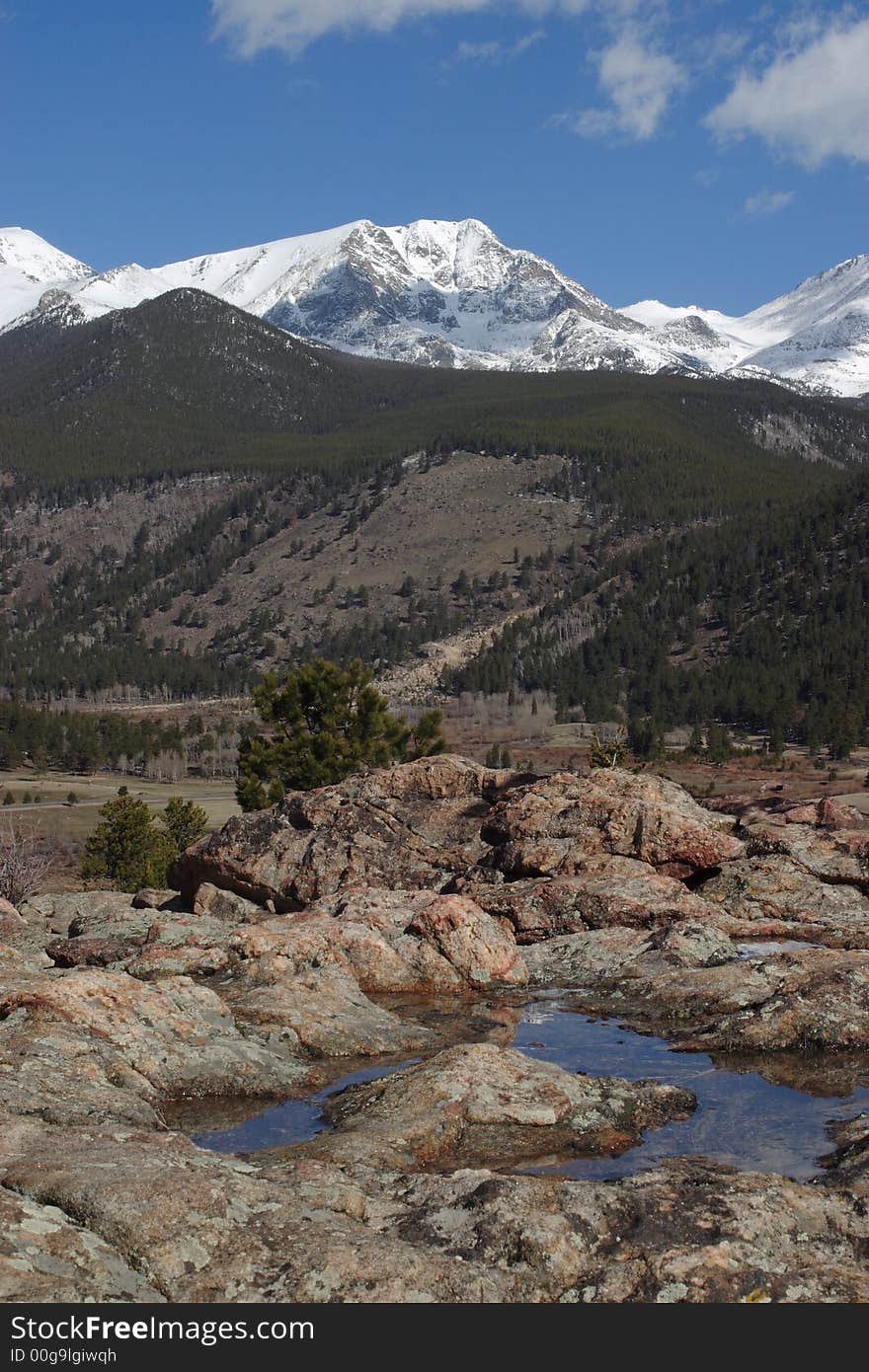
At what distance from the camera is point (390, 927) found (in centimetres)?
2209

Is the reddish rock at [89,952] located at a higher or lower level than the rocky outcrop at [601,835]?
lower

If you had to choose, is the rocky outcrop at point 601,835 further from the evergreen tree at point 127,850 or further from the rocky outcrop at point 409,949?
the evergreen tree at point 127,850

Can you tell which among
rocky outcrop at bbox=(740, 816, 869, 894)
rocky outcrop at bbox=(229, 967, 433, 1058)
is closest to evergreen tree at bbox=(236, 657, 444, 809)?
rocky outcrop at bbox=(740, 816, 869, 894)

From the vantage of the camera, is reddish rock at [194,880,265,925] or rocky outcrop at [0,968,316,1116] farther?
reddish rock at [194,880,265,925]

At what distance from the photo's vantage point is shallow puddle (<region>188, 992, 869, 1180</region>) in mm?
12367

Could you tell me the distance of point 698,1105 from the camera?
1397cm

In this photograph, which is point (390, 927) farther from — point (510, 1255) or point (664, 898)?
point (510, 1255)

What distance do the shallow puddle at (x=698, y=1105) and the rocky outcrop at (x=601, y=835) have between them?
8.50 metres

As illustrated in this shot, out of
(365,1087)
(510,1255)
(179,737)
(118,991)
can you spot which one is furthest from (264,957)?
(179,737)

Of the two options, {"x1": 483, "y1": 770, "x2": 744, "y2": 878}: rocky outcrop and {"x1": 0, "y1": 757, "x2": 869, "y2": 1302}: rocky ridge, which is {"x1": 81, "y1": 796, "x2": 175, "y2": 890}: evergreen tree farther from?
{"x1": 483, "y1": 770, "x2": 744, "y2": 878}: rocky outcrop

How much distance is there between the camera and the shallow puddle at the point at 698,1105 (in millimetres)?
12367

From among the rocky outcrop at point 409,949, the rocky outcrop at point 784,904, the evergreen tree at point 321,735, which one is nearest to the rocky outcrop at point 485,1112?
the rocky outcrop at point 409,949

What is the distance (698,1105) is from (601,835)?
13.0 meters

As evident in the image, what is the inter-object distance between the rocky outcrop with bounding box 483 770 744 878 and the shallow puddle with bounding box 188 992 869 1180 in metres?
8.50
